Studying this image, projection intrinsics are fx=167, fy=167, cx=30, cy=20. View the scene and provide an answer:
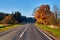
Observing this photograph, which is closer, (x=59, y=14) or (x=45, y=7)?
(x=59, y=14)

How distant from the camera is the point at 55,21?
55156mm

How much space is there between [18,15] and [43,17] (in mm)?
107784

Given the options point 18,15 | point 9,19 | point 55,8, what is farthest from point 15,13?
point 55,8

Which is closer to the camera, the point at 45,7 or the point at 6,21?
the point at 45,7

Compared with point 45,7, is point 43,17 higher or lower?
lower

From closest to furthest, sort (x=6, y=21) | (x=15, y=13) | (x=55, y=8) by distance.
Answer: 1. (x=55, y=8)
2. (x=6, y=21)
3. (x=15, y=13)

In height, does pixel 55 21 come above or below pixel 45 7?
below

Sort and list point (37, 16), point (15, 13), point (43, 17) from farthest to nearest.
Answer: point (15, 13)
point (37, 16)
point (43, 17)

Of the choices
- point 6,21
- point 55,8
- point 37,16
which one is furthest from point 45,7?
point 6,21

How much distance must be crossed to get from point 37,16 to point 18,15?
99153mm

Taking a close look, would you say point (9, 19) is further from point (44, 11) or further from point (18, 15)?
point (18, 15)

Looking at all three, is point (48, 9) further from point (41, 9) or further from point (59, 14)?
point (59, 14)

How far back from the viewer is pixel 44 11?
8069cm

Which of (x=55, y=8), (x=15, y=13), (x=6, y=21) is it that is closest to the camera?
(x=55, y=8)
